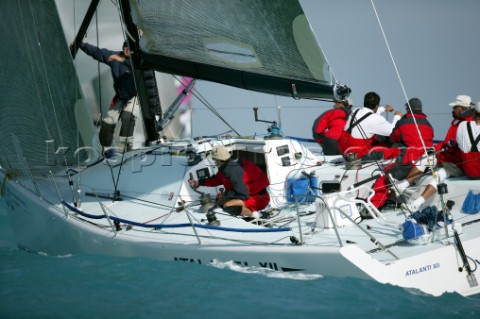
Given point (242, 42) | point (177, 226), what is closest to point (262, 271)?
point (177, 226)

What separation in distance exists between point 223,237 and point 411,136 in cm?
212

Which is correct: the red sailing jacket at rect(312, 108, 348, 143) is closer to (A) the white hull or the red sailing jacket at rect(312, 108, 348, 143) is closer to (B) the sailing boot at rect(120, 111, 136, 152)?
(A) the white hull

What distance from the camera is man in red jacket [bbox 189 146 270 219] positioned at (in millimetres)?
6227

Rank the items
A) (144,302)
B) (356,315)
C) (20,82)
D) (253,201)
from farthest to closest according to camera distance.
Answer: (20,82), (253,201), (144,302), (356,315)

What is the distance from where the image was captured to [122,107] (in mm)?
7629

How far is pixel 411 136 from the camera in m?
6.82

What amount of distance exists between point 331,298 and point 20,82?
361 centimetres

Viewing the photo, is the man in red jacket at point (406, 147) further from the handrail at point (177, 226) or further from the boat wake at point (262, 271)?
the boat wake at point (262, 271)

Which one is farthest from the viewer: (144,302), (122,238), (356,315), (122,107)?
(122,107)

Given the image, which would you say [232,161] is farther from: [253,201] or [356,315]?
[356,315]

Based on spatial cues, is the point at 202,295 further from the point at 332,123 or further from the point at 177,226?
the point at 332,123

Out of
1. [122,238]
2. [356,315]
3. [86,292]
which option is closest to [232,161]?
[122,238]

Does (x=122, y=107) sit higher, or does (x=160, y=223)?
(x=122, y=107)

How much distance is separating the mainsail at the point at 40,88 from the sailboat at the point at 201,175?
0.04 feet
